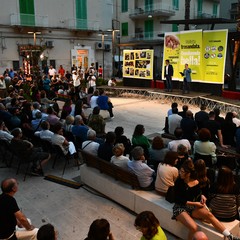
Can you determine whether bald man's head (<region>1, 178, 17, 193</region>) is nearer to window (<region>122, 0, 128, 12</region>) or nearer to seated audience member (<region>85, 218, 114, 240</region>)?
seated audience member (<region>85, 218, 114, 240</region>)

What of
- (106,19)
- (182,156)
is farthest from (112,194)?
(106,19)

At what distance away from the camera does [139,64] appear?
17281 millimetres

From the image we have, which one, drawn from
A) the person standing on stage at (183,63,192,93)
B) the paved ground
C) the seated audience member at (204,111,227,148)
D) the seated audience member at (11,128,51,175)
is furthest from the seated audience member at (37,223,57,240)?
the person standing on stage at (183,63,192,93)

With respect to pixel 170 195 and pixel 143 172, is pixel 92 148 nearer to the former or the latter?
pixel 143 172

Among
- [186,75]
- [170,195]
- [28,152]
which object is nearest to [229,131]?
[170,195]

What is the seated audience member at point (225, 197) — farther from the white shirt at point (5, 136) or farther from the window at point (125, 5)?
the window at point (125, 5)

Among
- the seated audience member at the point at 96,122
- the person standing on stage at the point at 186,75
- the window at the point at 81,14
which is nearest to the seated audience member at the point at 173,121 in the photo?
the seated audience member at the point at 96,122

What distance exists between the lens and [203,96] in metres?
13.3

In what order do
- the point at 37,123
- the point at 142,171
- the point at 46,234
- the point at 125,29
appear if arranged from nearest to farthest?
the point at 46,234, the point at 142,171, the point at 37,123, the point at 125,29

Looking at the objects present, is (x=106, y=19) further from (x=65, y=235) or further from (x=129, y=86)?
(x=65, y=235)

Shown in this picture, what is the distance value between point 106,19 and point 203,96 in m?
17.2

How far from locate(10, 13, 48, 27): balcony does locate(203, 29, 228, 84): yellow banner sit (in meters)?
14.0

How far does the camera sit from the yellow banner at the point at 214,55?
12977mm

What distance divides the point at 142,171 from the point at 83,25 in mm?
22917
